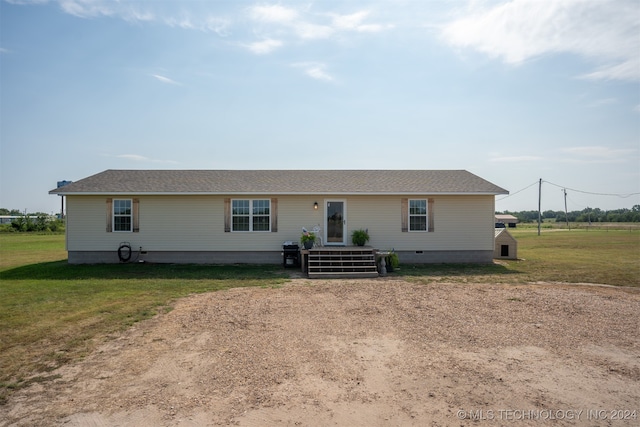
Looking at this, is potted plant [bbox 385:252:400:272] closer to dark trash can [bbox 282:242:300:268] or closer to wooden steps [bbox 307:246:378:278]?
wooden steps [bbox 307:246:378:278]

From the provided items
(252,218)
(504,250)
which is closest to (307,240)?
(252,218)

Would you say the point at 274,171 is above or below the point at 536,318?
above

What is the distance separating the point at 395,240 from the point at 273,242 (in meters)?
5.04

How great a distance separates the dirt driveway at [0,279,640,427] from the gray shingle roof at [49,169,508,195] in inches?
313

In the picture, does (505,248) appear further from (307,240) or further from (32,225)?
(32,225)

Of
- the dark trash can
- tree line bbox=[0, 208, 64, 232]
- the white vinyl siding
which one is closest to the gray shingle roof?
the white vinyl siding

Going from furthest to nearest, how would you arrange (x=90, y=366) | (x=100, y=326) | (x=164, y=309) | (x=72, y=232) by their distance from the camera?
(x=72, y=232)
(x=164, y=309)
(x=100, y=326)
(x=90, y=366)

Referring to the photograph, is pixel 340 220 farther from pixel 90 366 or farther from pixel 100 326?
pixel 90 366

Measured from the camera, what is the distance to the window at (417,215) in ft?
53.2

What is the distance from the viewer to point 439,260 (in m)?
16.2

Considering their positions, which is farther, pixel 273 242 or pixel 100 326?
pixel 273 242

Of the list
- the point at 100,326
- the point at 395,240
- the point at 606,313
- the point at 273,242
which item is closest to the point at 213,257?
the point at 273,242

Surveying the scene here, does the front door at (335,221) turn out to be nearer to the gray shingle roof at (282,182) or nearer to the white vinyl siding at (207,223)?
the white vinyl siding at (207,223)

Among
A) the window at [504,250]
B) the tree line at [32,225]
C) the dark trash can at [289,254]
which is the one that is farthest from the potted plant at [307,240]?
the tree line at [32,225]
